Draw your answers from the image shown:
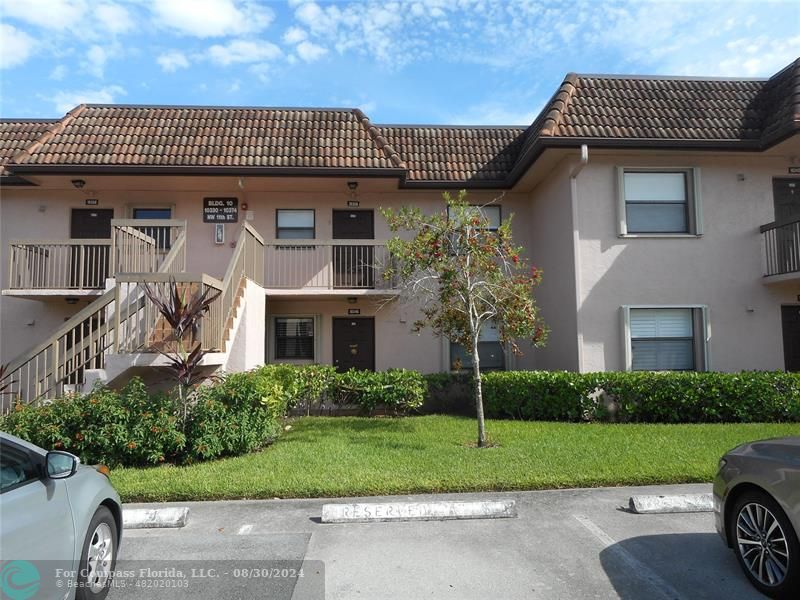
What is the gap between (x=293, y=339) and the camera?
1311 centimetres

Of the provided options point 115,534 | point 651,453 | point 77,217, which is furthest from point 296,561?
point 77,217

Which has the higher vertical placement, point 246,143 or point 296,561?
point 246,143

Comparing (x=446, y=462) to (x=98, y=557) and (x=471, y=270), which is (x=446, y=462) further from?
(x=98, y=557)

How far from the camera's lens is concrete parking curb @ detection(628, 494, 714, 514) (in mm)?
5398

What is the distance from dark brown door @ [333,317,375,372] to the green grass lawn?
3718 mm

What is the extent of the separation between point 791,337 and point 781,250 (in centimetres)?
198

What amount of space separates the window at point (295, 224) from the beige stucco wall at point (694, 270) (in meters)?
6.51

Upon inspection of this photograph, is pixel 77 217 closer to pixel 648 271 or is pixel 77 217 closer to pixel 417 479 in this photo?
pixel 417 479

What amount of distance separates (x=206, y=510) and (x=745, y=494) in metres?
5.07

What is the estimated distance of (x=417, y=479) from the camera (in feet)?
20.6

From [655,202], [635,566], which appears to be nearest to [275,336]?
[655,202]

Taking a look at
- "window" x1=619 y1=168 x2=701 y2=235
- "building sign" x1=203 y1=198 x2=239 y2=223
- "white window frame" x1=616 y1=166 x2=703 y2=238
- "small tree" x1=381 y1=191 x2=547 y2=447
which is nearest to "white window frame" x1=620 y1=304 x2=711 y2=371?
"white window frame" x1=616 y1=166 x2=703 y2=238

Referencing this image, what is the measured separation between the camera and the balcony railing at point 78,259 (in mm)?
9914

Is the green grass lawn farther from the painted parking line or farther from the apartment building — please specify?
the apartment building
